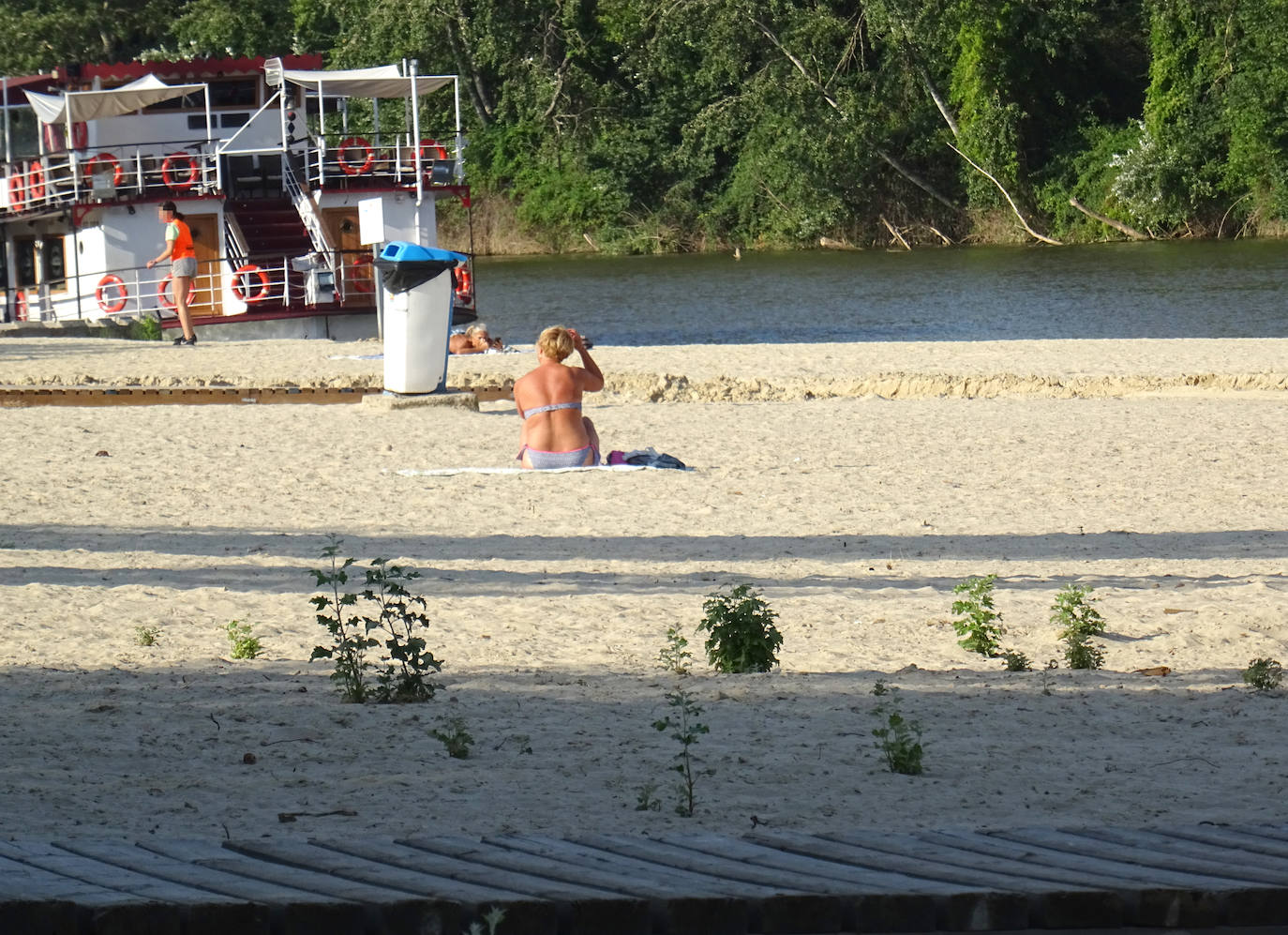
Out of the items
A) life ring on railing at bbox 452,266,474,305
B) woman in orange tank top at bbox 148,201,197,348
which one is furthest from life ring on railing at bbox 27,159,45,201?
life ring on railing at bbox 452,266,474,305

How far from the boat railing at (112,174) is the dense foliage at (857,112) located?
84.7 feet

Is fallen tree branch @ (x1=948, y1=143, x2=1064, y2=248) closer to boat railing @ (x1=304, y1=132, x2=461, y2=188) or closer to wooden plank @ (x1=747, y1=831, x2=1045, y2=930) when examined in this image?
boat railing @ (x1=304, y1=132, x2=461, y2=188)

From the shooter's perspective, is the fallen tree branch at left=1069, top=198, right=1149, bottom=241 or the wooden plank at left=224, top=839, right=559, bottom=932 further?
the fallen tree branch at left=1069, top=198, right=1149, bottom=241

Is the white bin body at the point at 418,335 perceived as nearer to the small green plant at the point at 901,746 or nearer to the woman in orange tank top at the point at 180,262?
the woman in orange tank top at the point at 180,262

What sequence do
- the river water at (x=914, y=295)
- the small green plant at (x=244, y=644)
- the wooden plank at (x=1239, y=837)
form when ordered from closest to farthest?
1. the wooden plank at (x=1239, y=837)
2. the small green plant at (x=244, y=644)
3. the river water at (x=914, y=295)

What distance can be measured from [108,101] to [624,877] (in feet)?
86.1

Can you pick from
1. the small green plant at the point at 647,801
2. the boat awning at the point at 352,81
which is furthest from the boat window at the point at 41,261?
the small green plant at the point at 647,801

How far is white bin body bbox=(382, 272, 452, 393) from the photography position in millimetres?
16219

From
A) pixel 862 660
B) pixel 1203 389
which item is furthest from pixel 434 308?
pixel 862 660

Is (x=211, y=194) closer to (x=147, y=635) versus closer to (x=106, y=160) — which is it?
(x=106, y=160)

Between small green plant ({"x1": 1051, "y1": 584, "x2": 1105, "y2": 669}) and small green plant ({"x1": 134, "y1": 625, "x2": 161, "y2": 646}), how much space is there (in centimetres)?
357

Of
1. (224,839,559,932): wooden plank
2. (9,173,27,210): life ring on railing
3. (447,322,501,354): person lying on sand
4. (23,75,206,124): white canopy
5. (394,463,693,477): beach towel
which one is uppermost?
(23,75,206,124): white canopy

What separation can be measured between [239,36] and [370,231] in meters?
44.1

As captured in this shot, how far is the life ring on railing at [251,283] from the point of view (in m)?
27.0
